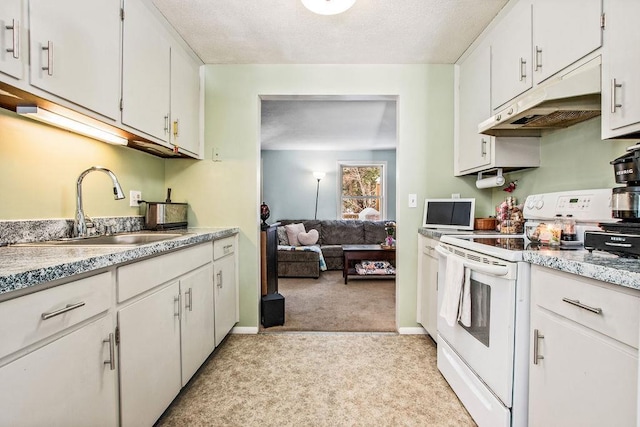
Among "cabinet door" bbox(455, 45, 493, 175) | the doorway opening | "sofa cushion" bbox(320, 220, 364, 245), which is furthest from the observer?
"sofa cushion" bbox(320, 220, 364, 245)

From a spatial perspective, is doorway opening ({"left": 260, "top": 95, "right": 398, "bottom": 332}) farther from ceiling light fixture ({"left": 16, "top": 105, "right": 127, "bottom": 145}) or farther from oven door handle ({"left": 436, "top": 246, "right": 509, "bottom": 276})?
oven door handle ({"left": 436, "top": 246, "right": 509, "bottom": 276})

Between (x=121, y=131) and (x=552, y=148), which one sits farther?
(x=552, y=148)

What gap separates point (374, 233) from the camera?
5832 millimetres

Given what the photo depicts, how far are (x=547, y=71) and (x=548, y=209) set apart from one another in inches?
28.7

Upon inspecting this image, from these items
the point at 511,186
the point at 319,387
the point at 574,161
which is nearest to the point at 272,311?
the point at 319,387

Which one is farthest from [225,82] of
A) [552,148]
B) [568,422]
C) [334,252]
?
[334,252]

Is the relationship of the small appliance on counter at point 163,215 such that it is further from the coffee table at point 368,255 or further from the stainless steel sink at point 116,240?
the coffee table at point 368,255

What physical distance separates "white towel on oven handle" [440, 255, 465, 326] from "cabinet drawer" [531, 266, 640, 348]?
41 centimetres

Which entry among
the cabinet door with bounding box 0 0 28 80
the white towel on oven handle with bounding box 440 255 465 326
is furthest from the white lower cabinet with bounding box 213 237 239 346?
the white towel on oven handle with bounding box 440 255 465 326

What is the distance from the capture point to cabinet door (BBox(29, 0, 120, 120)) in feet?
3.71

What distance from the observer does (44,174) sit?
1547 millimetres

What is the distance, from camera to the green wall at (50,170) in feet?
4.54

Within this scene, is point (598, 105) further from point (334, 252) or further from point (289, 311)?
point (334, 252)

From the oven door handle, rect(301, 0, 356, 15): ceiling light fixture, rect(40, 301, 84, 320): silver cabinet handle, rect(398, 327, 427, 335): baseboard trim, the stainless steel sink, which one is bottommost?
rect(398, 327, 427, 335): baseboard trim
